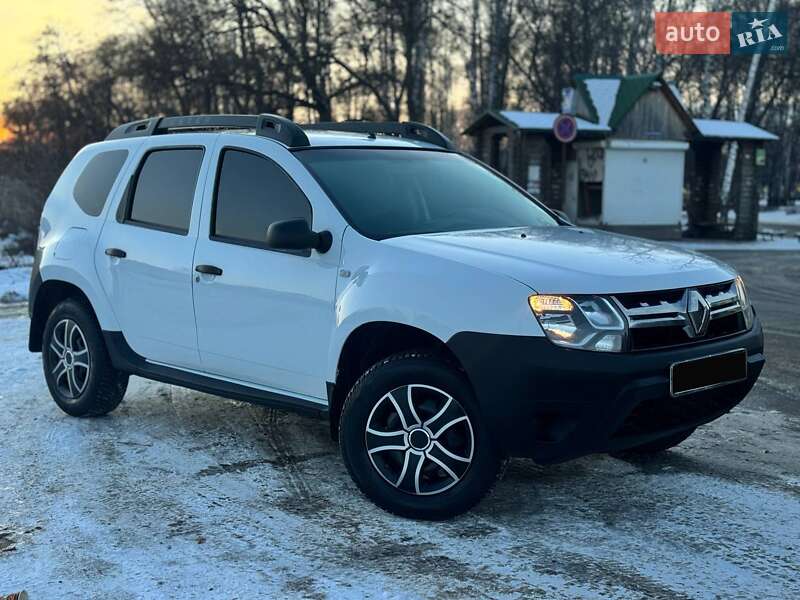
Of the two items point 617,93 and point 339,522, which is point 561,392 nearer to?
point 339,522

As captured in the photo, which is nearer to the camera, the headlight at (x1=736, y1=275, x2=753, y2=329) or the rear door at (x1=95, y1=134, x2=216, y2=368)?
the headlight at (x1=736, y1=275, x2=753, y2=329)

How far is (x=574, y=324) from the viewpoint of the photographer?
3.68 meters

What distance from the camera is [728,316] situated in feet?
13.7

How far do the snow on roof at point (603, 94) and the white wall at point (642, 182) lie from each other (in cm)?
102

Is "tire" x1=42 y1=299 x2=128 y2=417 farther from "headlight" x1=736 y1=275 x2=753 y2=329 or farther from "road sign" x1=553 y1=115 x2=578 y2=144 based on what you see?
"road sign" x1=553 y1=115 x2=578 y2=144

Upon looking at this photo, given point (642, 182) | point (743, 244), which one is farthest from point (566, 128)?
point (743, 244)

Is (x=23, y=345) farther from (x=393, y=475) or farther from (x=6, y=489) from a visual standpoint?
(x=393, y=475)

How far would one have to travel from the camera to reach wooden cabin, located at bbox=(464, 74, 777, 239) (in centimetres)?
2681

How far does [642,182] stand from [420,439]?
24.6 m

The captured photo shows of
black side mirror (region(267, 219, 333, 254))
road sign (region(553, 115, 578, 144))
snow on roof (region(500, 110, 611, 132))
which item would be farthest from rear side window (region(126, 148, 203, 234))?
snow on roof (region(500, 110, 611, 132))

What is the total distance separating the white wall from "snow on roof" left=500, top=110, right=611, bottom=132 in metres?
0.77

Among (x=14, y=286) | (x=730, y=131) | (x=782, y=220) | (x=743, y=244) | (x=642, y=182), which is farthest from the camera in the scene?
(x=782, y=220)

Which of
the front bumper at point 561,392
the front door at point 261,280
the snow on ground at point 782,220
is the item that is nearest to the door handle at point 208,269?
the front door at point 261,280

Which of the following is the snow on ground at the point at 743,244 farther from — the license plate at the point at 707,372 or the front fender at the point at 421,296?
the front fender at the point at 421,296
